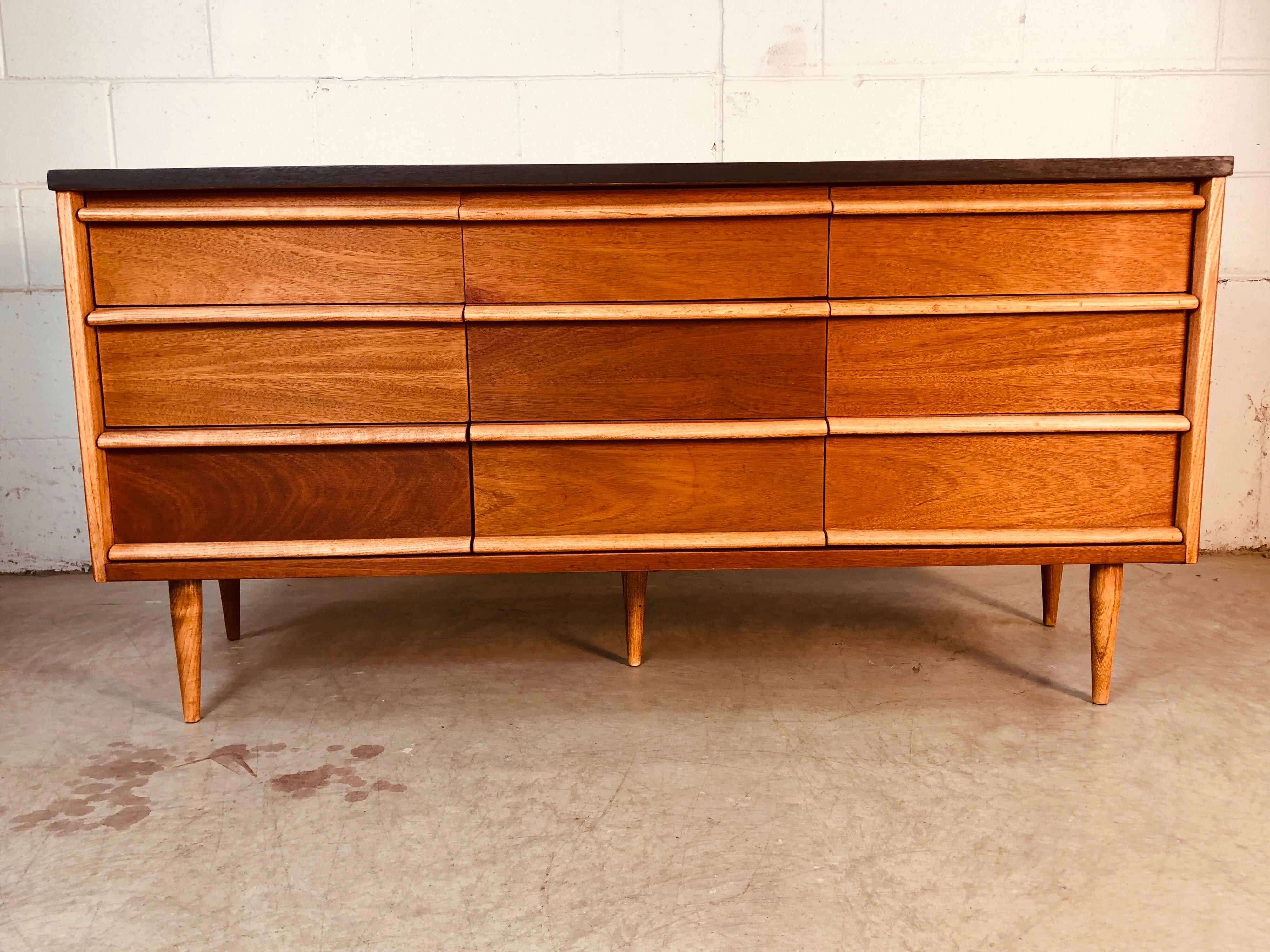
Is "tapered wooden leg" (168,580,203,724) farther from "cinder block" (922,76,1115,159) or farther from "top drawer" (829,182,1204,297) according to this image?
"cinder block" (922,76,1115,159)

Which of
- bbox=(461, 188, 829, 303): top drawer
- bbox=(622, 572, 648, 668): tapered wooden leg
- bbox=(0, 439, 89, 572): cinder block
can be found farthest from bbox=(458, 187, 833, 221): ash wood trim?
bbox=(0, 439, 89, 572): cinder block

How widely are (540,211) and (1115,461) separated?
44.5 inches

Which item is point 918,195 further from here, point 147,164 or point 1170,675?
point 147,164

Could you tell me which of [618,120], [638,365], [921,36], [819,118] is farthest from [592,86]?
[638,365]

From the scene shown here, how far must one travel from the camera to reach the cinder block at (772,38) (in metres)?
2.73

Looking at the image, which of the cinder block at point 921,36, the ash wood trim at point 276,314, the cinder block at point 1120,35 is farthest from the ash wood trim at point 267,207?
the cinder block at point 1120,35

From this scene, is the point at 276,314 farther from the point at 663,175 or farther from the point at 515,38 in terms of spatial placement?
A: the point at 515,38

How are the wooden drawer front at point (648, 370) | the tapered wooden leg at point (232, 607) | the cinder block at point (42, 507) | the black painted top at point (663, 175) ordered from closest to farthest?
the black painted top at point (663, 175)
the wooden drawer front at point (648, 370)
the tapered wooden leg at point (232, 607)
the cinder block at point (42, 507)

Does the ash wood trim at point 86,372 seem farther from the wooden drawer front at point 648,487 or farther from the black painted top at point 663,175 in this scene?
the wooden drawer front at point 648,487

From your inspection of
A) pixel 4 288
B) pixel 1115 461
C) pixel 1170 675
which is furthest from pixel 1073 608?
pixel 4 288

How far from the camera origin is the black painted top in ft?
5.47

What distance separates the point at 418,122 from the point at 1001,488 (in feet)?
6.18

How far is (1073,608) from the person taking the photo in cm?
251

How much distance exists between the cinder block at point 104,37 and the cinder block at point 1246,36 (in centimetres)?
283
